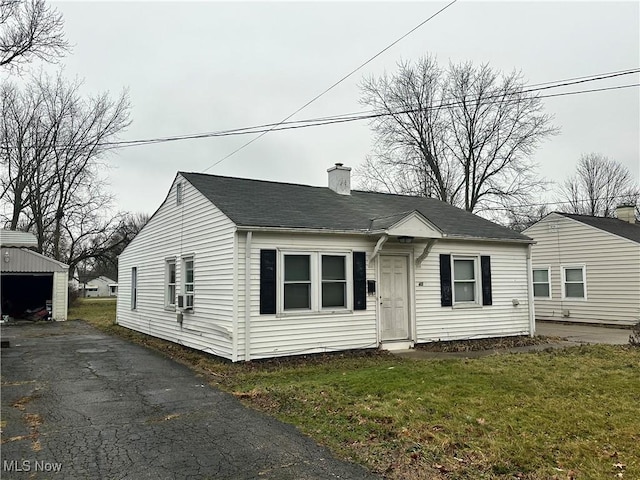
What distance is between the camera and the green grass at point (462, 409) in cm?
→ 414

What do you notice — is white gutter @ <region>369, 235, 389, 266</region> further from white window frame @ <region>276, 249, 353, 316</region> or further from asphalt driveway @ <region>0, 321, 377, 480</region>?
asphalt driveway @ <region>0, 321, 377, 480</region>

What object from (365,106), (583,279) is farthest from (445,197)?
(583,279)

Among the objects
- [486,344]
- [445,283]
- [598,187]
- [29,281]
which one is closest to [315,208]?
[445,283]

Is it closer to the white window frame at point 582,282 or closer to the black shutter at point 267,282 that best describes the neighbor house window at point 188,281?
the black shutter at point 267,282

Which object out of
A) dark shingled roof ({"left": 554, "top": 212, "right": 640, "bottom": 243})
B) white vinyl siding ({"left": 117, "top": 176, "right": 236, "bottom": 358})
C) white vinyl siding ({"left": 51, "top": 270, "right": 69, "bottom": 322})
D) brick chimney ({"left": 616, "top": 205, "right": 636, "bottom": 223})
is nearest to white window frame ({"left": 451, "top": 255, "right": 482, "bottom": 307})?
white vinyl siding ({"left": 117, "top": 176, "right": 236, "bottom": 358})

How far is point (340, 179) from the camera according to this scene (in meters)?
13.6

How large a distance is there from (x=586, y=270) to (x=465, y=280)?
8.41m

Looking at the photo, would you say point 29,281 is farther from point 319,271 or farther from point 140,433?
point 140,433

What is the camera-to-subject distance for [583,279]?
688 inches

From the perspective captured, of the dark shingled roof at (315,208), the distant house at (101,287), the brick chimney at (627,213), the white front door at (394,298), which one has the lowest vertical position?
the distant house at (101,287)

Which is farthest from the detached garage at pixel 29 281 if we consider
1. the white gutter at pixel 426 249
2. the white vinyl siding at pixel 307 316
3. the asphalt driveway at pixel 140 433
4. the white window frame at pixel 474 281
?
the white window frame at pixel 474 281

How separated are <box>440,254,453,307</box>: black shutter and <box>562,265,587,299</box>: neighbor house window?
29.8 ft

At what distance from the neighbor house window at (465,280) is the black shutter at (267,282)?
5.09 m

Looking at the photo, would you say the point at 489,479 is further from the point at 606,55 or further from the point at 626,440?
the point at 606,55
